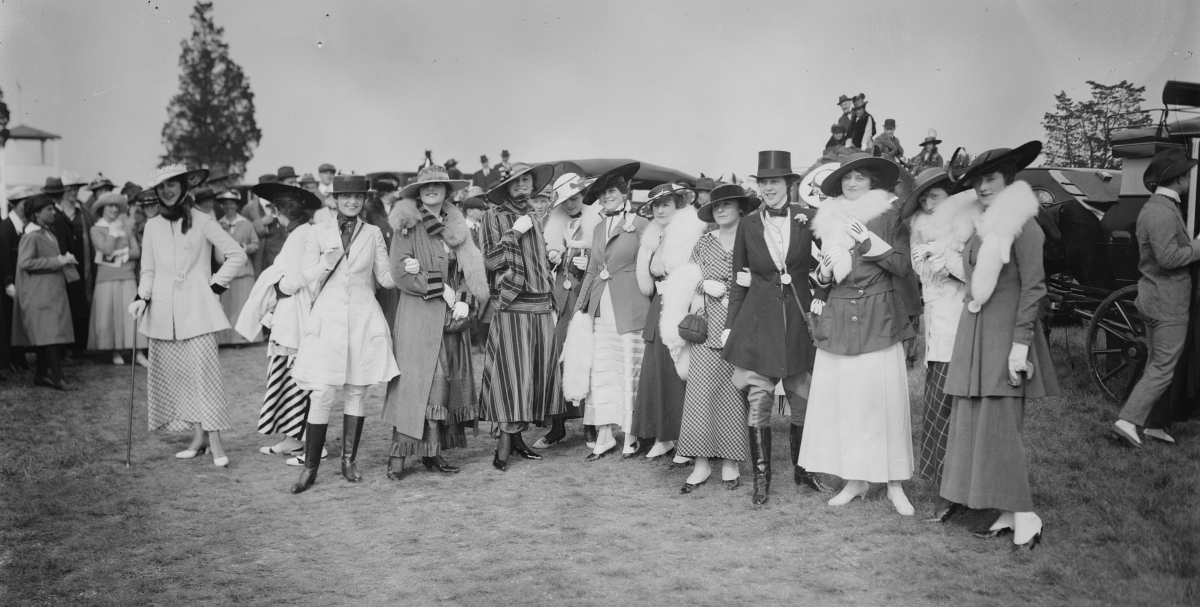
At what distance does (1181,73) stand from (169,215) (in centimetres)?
687

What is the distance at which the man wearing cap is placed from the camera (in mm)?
5750

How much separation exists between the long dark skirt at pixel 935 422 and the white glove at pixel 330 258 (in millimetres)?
3725

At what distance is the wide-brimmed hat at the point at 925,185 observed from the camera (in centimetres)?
497

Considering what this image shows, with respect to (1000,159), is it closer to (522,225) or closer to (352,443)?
(522,225)

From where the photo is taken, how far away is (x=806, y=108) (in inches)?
299

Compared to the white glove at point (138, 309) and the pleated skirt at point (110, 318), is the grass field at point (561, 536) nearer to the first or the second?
the white glove at point (138, 309)

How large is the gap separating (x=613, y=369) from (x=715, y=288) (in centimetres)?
130

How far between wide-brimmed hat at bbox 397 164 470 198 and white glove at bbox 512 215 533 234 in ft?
1.49

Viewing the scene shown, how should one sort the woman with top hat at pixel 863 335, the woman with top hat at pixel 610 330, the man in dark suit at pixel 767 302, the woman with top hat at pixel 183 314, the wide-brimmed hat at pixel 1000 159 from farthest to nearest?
the woman with top hat at pixel 610 330 < the woman with top hat at pixel 183 314 < the man in dark suit at pixel 767 302 < the woman with top hat at pixel 863 335 < the wide-brimmed hat at pixel 1000 159

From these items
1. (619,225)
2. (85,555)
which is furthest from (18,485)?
(619,225)

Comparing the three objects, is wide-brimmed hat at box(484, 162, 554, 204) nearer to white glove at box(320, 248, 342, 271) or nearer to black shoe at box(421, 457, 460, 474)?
white glove at box(320, 248, 342, 271)

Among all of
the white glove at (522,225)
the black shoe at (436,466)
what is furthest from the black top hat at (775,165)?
the black shoe at (436,466)

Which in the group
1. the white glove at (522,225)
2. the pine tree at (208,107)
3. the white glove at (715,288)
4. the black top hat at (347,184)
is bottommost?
the white glove at (715,288)

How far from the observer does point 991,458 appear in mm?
4465
